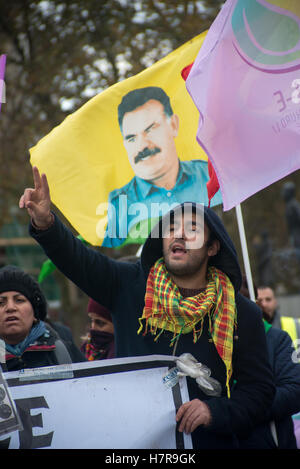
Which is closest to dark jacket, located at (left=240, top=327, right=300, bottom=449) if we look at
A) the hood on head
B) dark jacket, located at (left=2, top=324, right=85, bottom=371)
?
the hood on head

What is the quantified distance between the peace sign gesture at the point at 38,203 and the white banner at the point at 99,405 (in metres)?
0.70

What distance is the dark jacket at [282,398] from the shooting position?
333 centimetres

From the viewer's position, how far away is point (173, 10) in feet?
45.8

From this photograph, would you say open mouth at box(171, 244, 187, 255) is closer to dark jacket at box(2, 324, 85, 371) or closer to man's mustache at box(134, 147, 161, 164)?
dark jacket at box(2, 324, 85, 371)

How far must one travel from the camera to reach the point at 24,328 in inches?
144

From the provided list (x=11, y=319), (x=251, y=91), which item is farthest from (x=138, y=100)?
(x=11, y=319)

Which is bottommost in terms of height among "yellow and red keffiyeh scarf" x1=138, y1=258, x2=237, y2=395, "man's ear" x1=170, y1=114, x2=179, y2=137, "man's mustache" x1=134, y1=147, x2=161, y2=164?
"yellow and red keffiyeh scarf" x1=138, y1=258, x2=237, y2=395

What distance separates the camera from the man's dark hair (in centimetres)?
440

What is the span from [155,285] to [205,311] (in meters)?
0.28

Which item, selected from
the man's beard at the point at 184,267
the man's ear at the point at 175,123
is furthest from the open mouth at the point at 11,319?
the man's ear at the point at 175,123

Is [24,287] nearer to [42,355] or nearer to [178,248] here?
[42,355]

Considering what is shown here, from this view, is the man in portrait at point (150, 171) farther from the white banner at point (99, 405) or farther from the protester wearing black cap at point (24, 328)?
the white banner at point (99, 405)

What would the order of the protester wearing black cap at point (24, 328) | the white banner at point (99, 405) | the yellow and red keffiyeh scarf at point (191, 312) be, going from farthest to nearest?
the protester wearing black cap at point (24, 328)
the yellow and red keffiyeh scarf at point (191, 312)
the white banner at point (99, 405)

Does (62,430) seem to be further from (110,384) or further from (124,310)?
(124,310)
